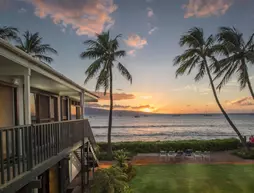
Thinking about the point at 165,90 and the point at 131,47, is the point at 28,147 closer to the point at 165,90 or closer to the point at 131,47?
the point at 131,47

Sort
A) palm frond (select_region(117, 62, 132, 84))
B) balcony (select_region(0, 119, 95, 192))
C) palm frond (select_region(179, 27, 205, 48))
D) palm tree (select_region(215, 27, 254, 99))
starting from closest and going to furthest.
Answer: balcony (select_region(0, 119, 95, 192))
palm tree (select_region(215, 27, 254, 99))
palm frond (select_region(117, 62, 132, 84))
palm frond (select_region(179, 27, 205, 48))

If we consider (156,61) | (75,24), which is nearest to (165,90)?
(156,61)

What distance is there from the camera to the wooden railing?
4.69 meters

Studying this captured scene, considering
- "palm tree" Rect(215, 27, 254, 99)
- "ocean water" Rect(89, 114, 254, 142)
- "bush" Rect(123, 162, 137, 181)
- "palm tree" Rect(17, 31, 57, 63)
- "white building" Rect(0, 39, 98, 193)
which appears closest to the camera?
"white building" Rect(0, 39, 98, 193)

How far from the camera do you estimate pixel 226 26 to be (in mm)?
22516

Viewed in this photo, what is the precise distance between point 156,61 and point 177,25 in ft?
18.3

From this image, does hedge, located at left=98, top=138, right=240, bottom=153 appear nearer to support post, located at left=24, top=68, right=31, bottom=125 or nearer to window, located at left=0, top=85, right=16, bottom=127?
window, located at left=0, top=85, right=16, bottom=127

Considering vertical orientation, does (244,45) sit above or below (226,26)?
below

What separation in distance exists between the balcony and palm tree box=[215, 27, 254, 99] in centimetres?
1657

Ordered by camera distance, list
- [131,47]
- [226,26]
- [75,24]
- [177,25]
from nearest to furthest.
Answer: [75,24] < [177,25] < [226,26] < [131,47]

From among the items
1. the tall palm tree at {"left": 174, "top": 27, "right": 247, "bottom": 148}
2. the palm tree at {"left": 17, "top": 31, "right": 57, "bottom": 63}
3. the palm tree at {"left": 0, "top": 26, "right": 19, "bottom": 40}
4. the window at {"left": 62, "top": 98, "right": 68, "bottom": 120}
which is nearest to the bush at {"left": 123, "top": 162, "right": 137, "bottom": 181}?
the window at {"left": 62, "top": 98, "right": 68, "bottom": 120}

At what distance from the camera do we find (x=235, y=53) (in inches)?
874

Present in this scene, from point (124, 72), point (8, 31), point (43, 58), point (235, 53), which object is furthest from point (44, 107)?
point (235, 53)

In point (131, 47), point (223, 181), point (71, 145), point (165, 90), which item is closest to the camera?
point (71, 145)
